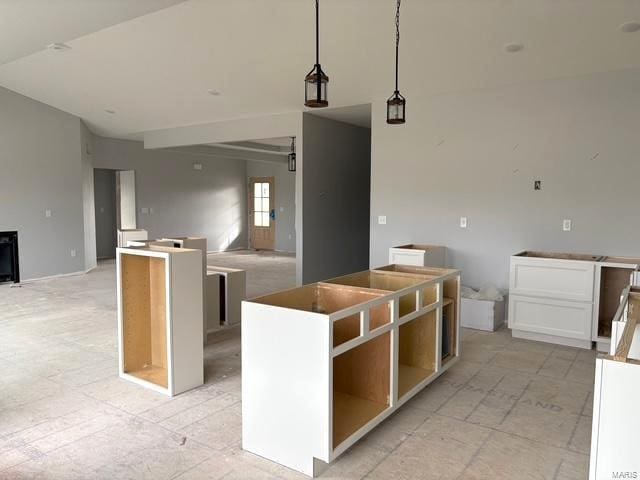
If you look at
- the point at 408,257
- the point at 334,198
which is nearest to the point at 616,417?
the point at 408,257

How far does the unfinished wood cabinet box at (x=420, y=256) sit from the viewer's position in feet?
17.9

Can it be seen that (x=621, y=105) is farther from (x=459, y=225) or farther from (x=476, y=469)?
(x=476, y=469)

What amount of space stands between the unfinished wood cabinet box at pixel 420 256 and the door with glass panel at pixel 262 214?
7.96m

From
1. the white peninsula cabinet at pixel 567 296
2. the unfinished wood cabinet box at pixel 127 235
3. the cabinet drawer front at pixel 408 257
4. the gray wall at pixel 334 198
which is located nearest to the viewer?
the white peninsula cabinet at pixel 567 296

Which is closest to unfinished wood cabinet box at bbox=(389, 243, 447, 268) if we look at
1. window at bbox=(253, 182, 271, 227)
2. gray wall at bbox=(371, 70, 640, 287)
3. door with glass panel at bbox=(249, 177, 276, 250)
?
gray wall at bbox=(371, 70, 640, 287)

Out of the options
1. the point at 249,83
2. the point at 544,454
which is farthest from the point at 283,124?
the point at 544,454

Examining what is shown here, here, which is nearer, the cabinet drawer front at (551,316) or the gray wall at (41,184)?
the cabinet drawer front at (551,316)

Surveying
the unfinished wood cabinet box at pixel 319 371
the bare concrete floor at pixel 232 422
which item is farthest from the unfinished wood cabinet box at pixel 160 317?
the unfinished wood cabinet box at pixel 319 371

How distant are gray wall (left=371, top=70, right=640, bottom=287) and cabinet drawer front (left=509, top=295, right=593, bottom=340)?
80cm

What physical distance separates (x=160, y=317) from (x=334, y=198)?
4.81 m

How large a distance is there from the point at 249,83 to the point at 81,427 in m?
4.83

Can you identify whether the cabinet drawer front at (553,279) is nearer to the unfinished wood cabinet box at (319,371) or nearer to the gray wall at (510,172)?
the gray wall at (510,172)

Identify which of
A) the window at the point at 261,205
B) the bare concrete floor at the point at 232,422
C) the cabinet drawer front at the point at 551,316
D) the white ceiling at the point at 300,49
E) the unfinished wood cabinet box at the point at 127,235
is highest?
the white ceiling at the point at 300,49

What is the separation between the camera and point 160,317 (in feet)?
12.5
